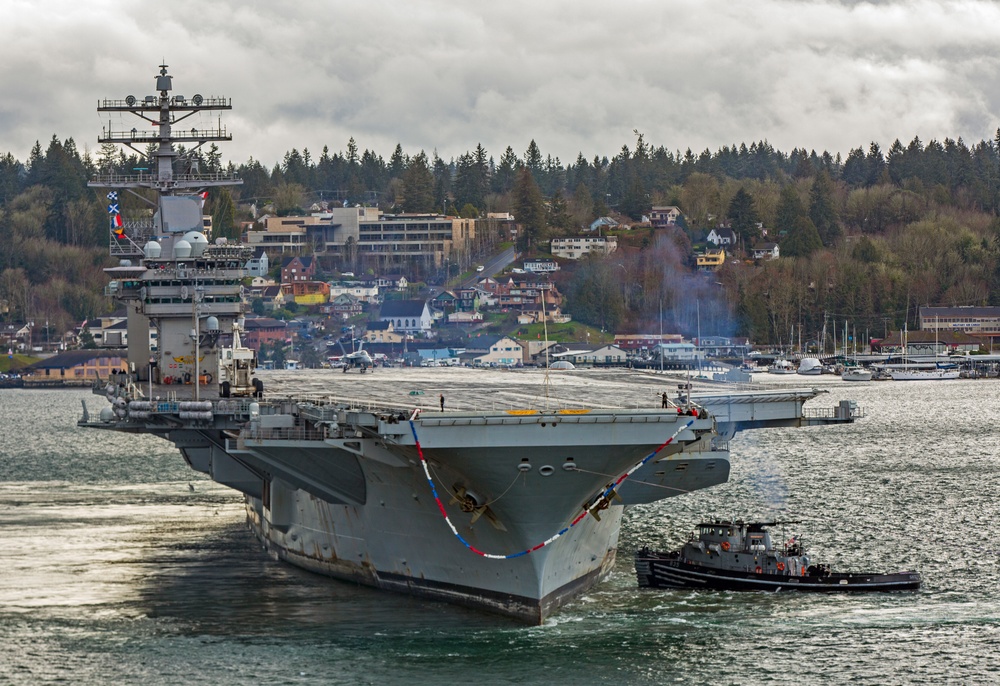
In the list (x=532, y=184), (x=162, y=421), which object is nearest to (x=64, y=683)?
(x=162, y=421)

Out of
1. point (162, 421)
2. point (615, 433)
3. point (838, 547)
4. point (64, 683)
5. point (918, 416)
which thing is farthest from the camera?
point (918, 416)

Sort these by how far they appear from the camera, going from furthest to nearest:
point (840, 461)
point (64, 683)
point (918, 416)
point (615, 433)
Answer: point (918, 416)
point (840, 461)
point (615, 433)
point (64, 683)

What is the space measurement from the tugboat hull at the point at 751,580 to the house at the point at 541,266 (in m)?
130

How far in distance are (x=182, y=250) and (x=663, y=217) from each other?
142258mm

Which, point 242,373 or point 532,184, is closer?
point 242,373

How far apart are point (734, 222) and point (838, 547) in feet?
451

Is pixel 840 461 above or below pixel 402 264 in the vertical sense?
below

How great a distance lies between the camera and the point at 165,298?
42.2 m

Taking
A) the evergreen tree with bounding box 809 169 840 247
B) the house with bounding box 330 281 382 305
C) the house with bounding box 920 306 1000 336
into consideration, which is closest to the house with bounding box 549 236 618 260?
the house with bounding box 330 281 382 305

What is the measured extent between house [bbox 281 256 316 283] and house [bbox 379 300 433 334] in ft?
60.8

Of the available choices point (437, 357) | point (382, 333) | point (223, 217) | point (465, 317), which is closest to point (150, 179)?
point (437, 357)

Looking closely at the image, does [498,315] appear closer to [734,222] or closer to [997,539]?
[734,222]

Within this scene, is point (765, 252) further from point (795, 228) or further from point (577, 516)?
point (577, 516)

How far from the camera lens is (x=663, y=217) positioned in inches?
7141
